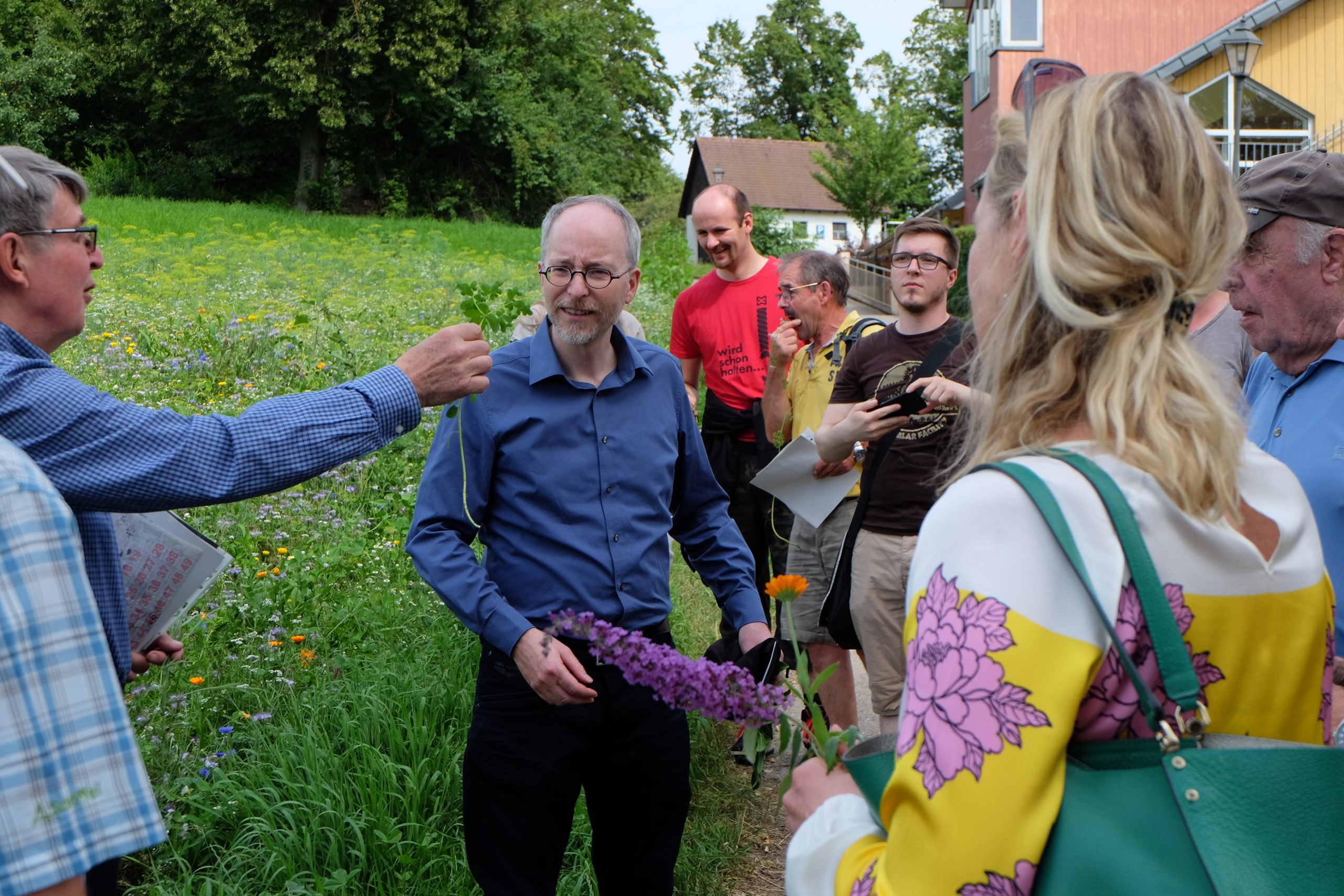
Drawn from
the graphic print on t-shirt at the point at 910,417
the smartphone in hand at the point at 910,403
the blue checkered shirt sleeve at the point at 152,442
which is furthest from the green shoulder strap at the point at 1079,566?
the graphic print on t-shirt at the point at 910,417

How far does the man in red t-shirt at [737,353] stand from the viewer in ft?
18.6

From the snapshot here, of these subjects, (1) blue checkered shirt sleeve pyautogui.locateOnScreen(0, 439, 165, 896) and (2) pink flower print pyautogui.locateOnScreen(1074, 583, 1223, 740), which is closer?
(2) pink flower print pyautogui.locateOnScreen(1074, 583, 1223, 740)

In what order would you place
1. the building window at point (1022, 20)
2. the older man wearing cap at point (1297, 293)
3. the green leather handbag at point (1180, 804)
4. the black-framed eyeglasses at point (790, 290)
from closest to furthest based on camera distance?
the green leather handbag at point (1180, 804), the older man wearing cap at point (1297, 293), the black-framed eyeglasses at point (790, 290), the building window at point (1022, 20)

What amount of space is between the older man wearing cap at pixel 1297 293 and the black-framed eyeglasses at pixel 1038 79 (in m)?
1.20

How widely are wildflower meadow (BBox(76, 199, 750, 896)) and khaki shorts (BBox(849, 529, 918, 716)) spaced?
0.79 metres

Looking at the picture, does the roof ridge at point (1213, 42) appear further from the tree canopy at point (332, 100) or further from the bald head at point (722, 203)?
the tree canopy at point (332, 100)

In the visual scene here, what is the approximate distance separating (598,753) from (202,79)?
45595 mm

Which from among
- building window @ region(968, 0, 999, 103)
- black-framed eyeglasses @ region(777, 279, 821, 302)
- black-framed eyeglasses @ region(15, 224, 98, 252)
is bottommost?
black-framed eyeglasses @ region(777, 279, 821, 302)

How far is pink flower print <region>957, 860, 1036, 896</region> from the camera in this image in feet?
3.33

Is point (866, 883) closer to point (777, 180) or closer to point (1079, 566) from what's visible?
point (1079, 566)

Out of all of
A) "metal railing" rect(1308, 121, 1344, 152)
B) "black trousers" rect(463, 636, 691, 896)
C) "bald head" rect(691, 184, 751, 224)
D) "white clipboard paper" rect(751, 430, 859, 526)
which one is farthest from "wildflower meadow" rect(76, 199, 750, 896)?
"metal railing" rect(1308, 121, 1344, 152)

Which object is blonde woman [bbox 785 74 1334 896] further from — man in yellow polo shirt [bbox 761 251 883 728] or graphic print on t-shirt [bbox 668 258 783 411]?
graphic print on t-shirt [bbox 668 258 783 411]

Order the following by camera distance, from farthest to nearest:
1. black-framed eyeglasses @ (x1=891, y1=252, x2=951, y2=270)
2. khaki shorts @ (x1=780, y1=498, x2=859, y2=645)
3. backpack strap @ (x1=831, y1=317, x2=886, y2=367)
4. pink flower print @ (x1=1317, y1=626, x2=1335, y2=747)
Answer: backpack strap @ (x1=831, y1=317, x2=886, y2=367)
khaki shorts @ (x1=780, y1=498, x2=859, y2=645)
black-framed eyeglasses @ (x1=891, y1=252, x2=951, y2=270)
pink flower print @ (x1=1317, y1=626, x2=1335, y2=747)

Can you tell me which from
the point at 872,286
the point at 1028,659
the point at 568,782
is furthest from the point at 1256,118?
the point at 1028,659
